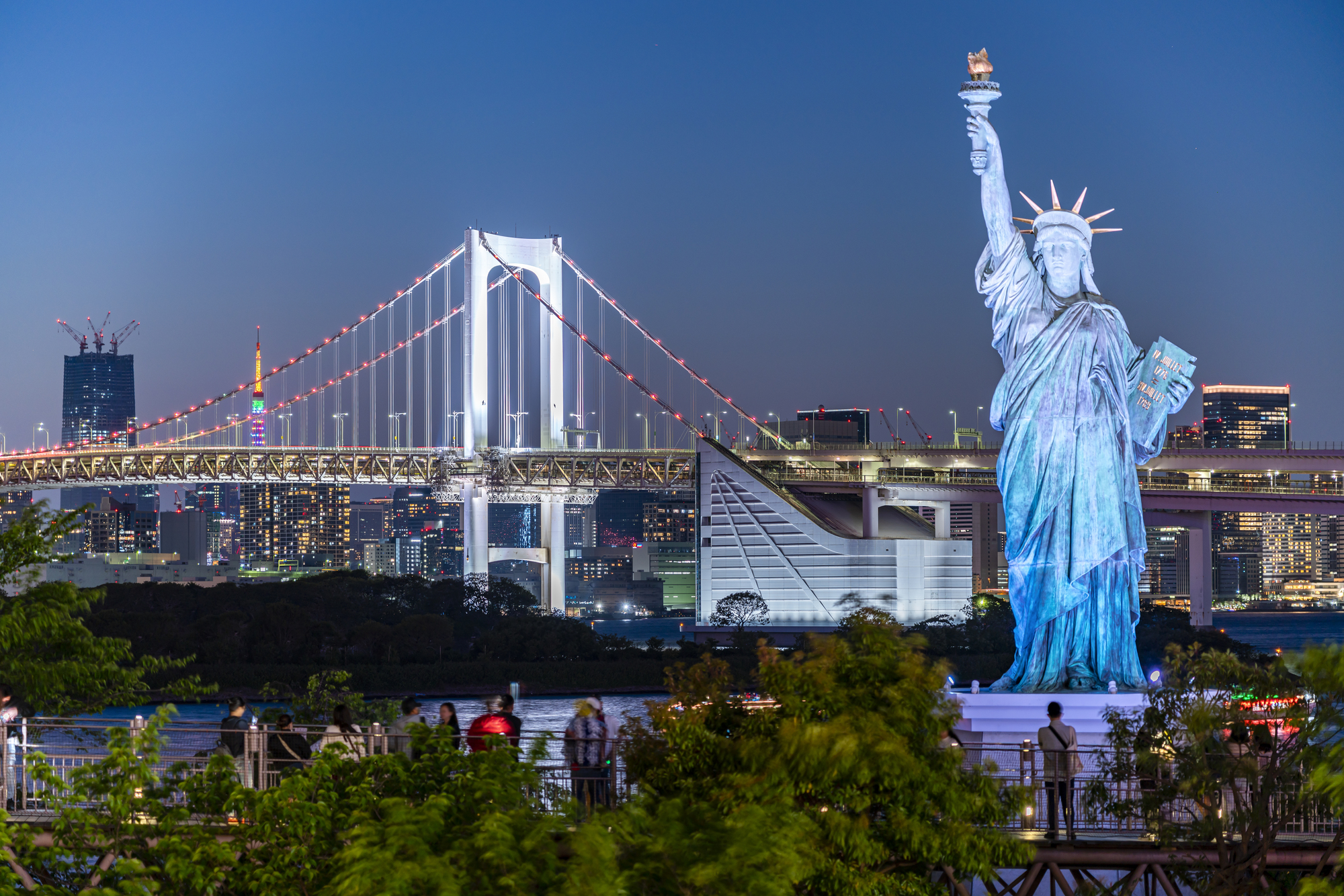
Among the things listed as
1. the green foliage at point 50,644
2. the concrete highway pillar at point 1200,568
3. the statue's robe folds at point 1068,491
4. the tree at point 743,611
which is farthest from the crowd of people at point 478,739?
the concrete highway pillar at point 1200,568

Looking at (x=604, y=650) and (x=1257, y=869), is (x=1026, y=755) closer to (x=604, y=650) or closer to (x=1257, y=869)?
(x=1257, y=869)

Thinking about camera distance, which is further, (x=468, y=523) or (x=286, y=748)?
(x=468, y=523)

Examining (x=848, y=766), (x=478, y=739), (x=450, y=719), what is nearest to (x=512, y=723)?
(x=478, y=739)

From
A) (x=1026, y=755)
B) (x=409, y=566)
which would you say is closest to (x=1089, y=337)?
(x=1026, y=755)

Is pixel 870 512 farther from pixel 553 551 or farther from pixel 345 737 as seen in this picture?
pixel 345 737

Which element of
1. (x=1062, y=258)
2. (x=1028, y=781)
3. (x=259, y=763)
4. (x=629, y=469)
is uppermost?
(x=629, y=469)

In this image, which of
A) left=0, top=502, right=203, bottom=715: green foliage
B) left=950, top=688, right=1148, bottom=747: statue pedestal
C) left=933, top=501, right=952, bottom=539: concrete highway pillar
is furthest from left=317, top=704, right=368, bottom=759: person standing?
left=933, top=501, right=952, bottom=539: concrete highway pillar
